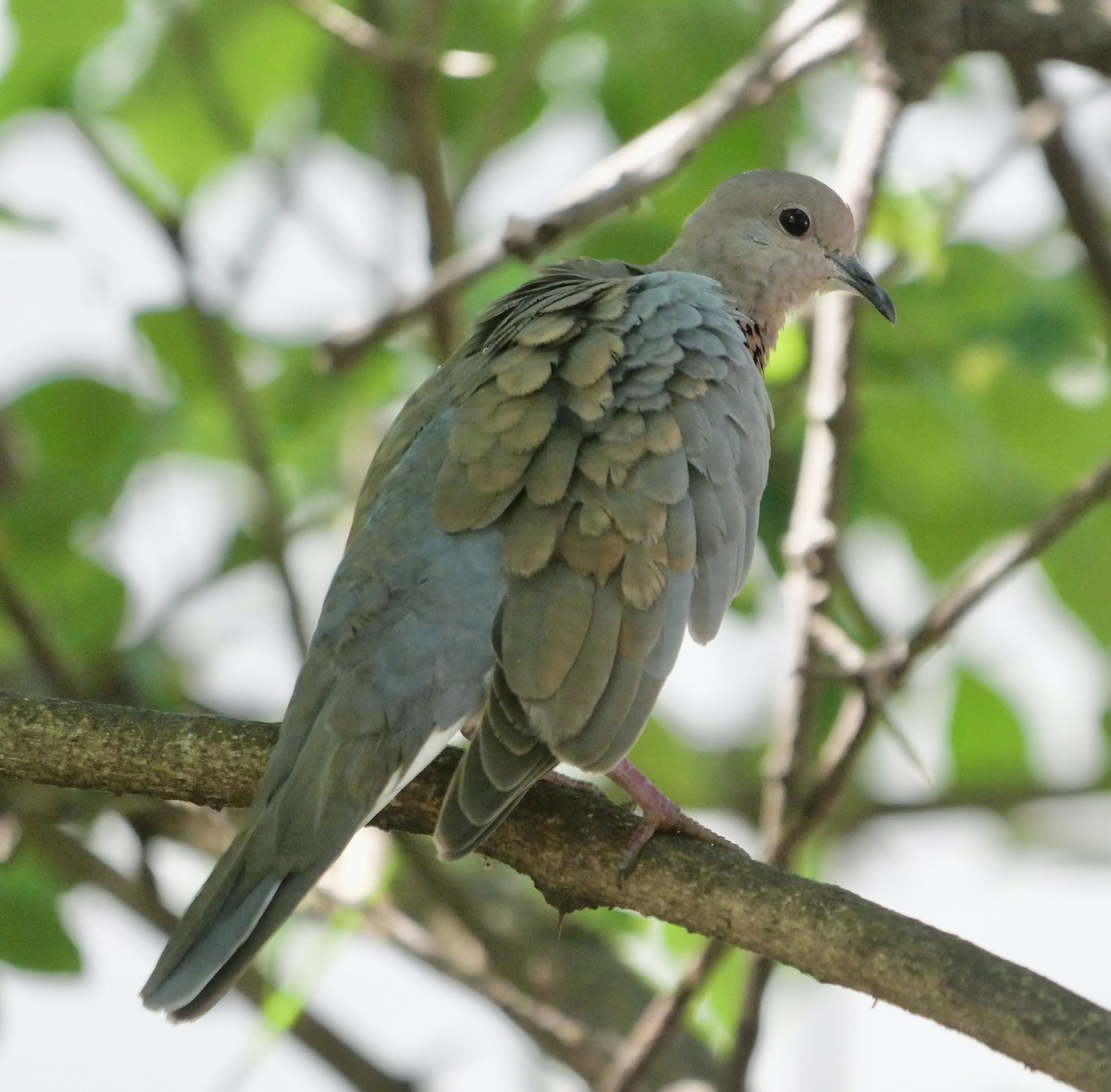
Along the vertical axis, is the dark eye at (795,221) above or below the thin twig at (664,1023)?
above

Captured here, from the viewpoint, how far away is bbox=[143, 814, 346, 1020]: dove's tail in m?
2.98

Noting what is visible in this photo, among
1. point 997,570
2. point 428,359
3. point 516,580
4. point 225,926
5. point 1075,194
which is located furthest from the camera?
point 428,359

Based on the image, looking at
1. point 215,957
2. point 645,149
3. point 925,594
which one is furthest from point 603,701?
point 925,594

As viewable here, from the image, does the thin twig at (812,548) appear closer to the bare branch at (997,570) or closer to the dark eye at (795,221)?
the bare branch at (997,570)

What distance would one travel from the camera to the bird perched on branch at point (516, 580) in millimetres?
3135

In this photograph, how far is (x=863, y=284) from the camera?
4.73 meters

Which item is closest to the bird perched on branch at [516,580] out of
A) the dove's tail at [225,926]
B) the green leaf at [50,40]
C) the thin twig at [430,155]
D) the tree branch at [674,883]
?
the dove's tail at [225,926]

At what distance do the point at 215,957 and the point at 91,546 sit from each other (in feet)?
7.36

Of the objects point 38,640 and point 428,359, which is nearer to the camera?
point 38,640

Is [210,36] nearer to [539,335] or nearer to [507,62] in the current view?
[507,62]

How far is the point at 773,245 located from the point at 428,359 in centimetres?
141

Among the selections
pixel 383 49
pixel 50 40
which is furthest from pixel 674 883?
pixel 50 40

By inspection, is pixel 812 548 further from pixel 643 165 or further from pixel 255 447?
pixel 255 447

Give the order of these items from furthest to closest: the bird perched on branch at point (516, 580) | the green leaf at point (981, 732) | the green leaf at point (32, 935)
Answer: the green leaf at point (981, 732)
the green leaf at point (32, 935)
the bird perched on branch at point (516, 580)
